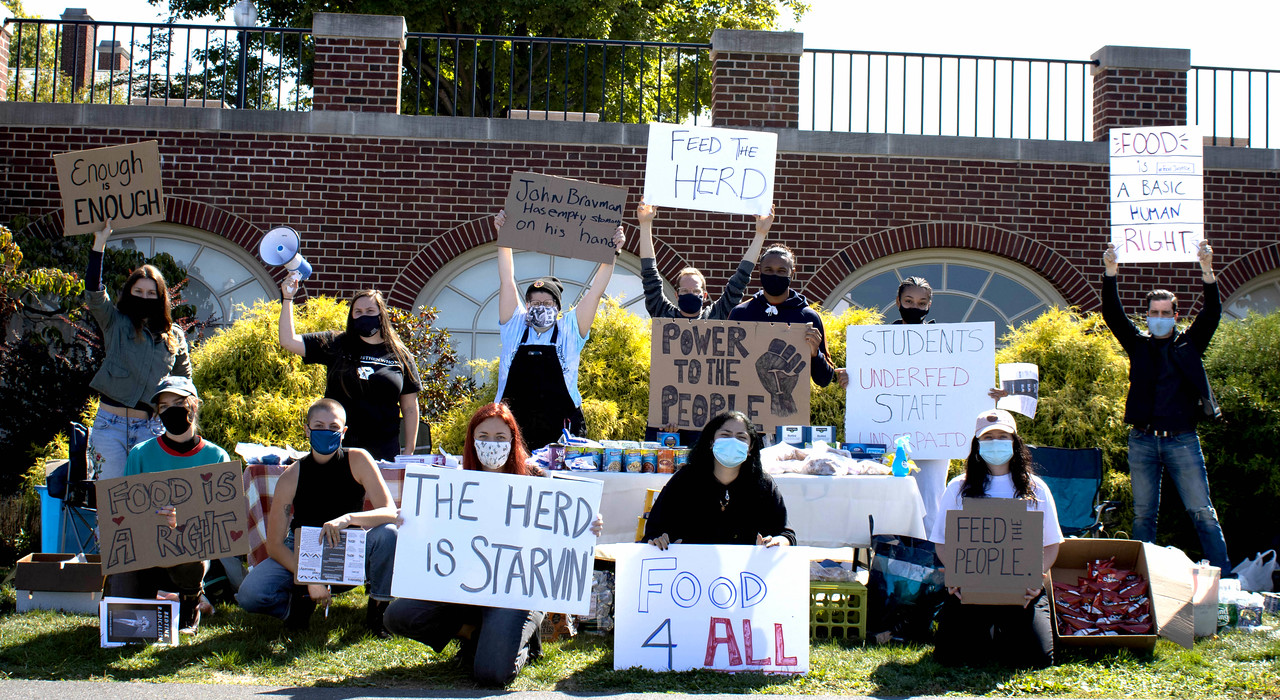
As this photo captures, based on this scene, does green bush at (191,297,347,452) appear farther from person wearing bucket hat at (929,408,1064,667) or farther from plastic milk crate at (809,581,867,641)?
person wearing bucket hat at (929,408,1064,667)

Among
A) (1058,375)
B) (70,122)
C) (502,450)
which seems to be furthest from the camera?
(70,122)

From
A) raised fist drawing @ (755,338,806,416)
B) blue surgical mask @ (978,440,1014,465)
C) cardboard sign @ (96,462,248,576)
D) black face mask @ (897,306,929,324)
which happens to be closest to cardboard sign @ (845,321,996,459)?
black face mask @ (897,306,929,324)

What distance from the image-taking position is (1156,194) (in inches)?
285

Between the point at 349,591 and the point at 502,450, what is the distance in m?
1.89

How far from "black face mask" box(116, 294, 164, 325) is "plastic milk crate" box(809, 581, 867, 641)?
145 inches

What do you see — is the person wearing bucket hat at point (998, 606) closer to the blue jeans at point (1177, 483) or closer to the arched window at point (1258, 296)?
the blue jeans at point (1177, 483)

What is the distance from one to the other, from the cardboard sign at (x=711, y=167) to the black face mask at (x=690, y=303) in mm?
850

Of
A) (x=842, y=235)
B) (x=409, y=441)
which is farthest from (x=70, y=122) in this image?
Result: (x=842, y=235)

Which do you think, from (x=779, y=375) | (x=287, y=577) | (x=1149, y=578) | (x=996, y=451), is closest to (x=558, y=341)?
(x=779, y=375)

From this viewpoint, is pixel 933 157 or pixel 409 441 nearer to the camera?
pixel 409 441

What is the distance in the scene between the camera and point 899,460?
19.2ft

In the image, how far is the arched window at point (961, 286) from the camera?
10492 mm

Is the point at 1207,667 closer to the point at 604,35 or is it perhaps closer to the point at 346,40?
the point at 346,40

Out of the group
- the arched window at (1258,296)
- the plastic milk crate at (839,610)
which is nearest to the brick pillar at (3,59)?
the plastic milk crate at (839,610)
